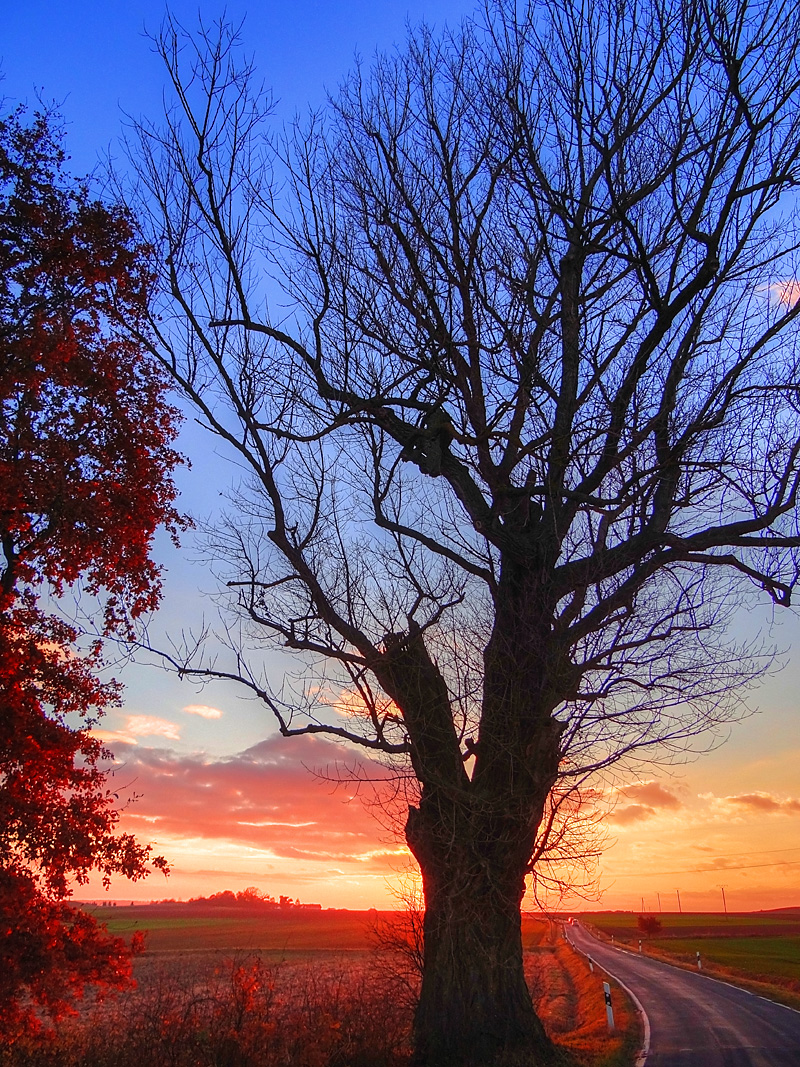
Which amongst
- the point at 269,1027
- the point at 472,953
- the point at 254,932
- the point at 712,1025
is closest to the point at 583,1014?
the point at 712,1025

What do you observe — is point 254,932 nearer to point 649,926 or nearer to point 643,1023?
point 649,926

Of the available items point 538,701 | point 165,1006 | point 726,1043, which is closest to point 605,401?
point 538,701

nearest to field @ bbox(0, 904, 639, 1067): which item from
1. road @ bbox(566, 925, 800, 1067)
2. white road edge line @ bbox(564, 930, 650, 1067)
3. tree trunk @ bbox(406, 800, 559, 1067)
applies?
white road edge line @ bbox(564, 930, 650, 1067)

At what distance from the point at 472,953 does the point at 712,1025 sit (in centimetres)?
1170

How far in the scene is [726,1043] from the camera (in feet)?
48.0

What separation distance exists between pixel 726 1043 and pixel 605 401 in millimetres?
12742

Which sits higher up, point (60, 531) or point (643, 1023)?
point (60, 531)

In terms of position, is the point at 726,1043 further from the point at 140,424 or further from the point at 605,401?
the point at 140,424

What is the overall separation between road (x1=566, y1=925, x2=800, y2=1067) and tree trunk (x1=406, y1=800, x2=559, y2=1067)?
4794 millimetres

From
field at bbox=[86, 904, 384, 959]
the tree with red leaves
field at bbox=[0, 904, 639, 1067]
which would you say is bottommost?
field at bbox=[86, 904, 384, 959]

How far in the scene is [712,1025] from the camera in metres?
17.3

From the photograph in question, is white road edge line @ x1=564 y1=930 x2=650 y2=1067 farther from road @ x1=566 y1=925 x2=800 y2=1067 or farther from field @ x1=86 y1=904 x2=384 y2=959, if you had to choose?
field @ x1=86 y1=904 x2=384 y2=959

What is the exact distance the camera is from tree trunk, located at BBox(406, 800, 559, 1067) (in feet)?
28.8

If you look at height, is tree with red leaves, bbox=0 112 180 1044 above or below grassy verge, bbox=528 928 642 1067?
above
